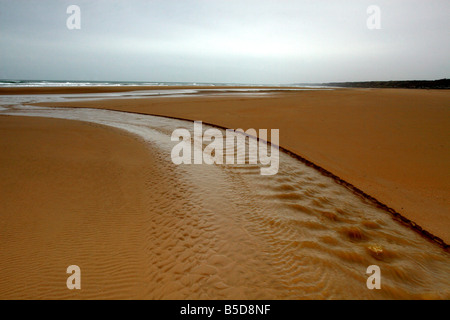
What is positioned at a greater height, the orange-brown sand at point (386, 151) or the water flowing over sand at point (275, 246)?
the orange-brown sand at point (386, 151)

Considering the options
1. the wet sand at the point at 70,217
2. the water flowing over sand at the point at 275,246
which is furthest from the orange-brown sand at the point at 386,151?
the wet sand at the point at 70,217

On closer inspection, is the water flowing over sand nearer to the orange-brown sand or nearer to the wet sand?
the wet sand

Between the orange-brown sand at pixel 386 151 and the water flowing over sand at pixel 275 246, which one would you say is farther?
the orange-brown sand at pixel 386 151

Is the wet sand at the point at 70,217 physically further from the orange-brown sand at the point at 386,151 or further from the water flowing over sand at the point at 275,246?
the orange-brown sand at the point at 386,151

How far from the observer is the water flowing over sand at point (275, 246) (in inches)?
136

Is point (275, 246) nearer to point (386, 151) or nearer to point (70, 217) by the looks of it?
point (70, 217)

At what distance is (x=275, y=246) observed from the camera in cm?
429

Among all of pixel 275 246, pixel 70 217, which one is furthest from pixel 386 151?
pixel 70 217

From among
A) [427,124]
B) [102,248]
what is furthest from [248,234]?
[427,124]

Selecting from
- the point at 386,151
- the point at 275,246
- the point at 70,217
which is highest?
the point at 386,151

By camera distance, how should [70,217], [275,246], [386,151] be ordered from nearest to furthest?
1. [275,246]
2. [70,217]
3. [386,151]

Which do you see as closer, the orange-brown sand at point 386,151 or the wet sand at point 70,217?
the wet sand at point 70,217

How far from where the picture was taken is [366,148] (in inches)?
346
